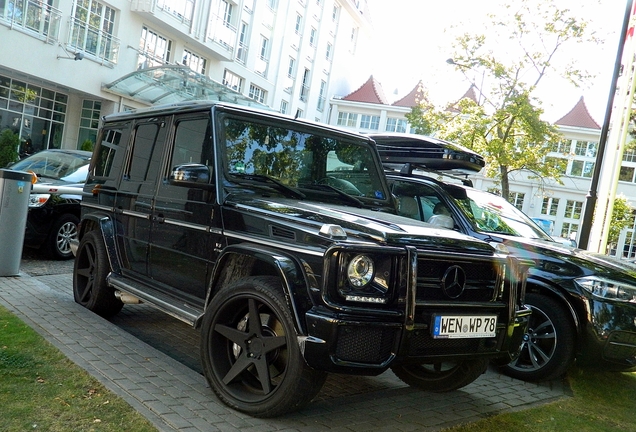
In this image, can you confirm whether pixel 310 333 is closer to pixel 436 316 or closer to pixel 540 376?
pixel 436 316

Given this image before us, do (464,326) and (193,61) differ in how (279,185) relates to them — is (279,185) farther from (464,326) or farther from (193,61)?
(193,61)

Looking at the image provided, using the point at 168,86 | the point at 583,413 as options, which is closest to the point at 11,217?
the point at 583,413

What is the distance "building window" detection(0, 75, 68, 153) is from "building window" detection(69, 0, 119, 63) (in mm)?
2347

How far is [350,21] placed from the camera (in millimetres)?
53844

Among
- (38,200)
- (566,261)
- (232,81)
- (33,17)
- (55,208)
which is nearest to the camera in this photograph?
(566,261)

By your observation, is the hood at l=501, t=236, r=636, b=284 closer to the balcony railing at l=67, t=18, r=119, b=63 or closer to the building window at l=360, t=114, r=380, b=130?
the balcony railing at l=67, t=18, r=119, b=63

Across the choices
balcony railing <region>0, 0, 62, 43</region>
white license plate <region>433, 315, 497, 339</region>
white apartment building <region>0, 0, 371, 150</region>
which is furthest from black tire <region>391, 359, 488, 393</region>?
balcony railing <region>0, 0, 62, 43</region>

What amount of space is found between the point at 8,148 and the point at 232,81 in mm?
17456

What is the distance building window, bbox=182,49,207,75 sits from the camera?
2896cm

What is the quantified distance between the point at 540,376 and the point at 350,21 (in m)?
51.4

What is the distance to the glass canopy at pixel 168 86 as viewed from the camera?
22.9m

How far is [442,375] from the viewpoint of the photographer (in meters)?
4.93

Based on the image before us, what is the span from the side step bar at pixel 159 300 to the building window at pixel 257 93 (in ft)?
105

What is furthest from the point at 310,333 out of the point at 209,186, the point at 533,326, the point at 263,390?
the point at 533,326
